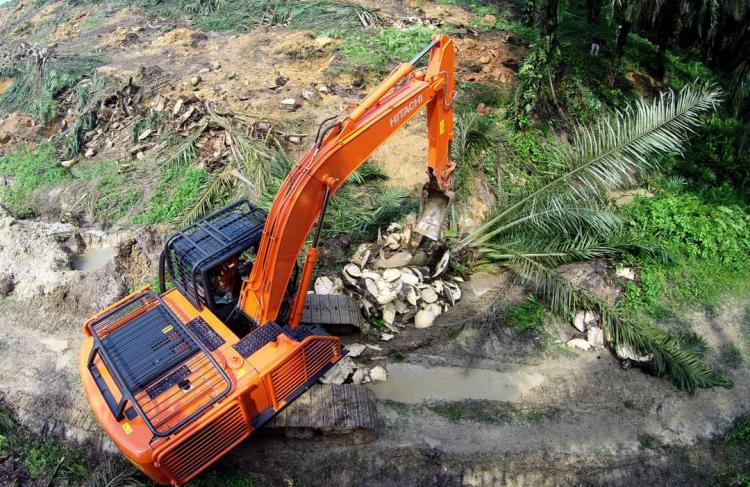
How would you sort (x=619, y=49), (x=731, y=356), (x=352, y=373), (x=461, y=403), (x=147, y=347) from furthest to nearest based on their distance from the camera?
(x=619, y=49), (x=731, y=356), (x=352, y=373), (x=461, y=403), (x=147, y=347)

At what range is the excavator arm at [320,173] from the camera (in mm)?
5586

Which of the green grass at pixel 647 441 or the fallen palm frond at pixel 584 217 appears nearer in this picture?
the green grass at pixel 647 441

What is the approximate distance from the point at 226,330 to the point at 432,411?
2.89m

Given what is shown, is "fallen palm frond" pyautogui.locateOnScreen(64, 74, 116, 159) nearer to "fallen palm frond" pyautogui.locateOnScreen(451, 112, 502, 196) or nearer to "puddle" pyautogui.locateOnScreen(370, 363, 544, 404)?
"fallen palm frond" pyautogui.locateOnScreen(451, 112, 502, 196)

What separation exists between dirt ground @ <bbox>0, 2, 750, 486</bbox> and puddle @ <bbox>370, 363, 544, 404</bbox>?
6 centimetres

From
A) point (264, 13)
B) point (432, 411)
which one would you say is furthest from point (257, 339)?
point (264, 13)

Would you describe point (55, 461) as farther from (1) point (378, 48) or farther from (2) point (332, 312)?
(1) point (378, 48)

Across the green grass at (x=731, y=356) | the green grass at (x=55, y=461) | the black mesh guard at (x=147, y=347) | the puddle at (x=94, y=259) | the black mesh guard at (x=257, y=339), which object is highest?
the black mesh guard at (x=147, y=347)

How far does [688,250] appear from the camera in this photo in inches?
356

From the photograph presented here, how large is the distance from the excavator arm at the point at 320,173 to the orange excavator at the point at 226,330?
1 centimetres

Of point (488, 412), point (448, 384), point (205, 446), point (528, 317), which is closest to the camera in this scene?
point (205, 446)

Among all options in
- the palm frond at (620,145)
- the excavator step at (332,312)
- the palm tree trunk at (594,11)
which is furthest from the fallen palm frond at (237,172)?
the palm tree trunk at (594,11)

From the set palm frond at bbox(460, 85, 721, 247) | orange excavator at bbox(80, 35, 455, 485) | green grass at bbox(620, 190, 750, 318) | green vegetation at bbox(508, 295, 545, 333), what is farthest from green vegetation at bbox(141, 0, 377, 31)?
green vegetation at bbox(508, 295, 545, 333)

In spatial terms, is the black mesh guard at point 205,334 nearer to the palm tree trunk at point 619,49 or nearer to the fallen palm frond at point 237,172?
the fallen palm frond at point 237,172
